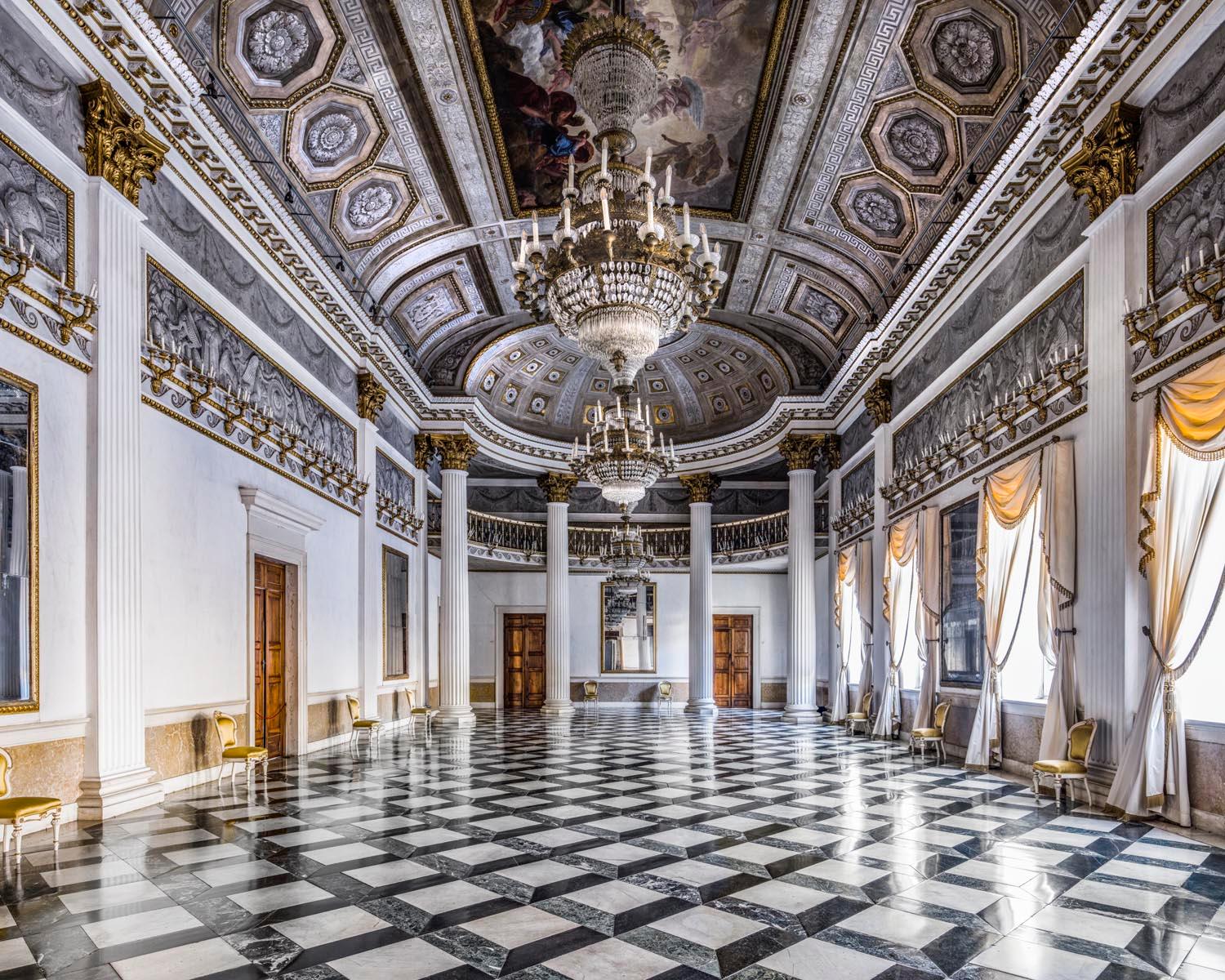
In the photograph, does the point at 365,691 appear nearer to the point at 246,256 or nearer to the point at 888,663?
the point at 246,256

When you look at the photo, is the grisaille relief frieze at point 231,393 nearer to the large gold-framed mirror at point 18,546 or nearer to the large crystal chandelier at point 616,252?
the large gold-framed mirror at point 18,546

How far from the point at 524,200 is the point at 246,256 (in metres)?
4.19

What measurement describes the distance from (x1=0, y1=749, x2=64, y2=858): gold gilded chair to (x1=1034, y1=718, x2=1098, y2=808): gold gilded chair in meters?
7.31

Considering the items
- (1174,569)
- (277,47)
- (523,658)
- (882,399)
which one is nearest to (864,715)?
(882,399)

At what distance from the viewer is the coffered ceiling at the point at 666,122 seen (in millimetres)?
8711

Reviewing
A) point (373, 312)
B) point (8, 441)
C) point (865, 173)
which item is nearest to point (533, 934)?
point (8, 441)

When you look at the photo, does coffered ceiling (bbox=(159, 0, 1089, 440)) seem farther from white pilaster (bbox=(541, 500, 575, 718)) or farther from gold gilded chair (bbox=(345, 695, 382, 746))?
white pilaster (bbox=(541, 500, 575, 718))

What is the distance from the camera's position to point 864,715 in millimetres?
13891

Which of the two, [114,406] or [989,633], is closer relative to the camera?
[114,406]

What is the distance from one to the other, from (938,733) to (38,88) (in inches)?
430

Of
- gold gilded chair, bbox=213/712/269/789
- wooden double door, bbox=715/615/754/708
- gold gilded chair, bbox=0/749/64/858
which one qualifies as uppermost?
gold gilded chair, bbox=0/749/64/858

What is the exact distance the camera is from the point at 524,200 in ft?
41.6

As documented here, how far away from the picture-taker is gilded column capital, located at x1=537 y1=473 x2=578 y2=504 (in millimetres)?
21359

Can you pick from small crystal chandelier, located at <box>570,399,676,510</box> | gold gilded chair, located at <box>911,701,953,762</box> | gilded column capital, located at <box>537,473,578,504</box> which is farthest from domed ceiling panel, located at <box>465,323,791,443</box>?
gold gilded chair, located at <box>911,701,953,762</box>
